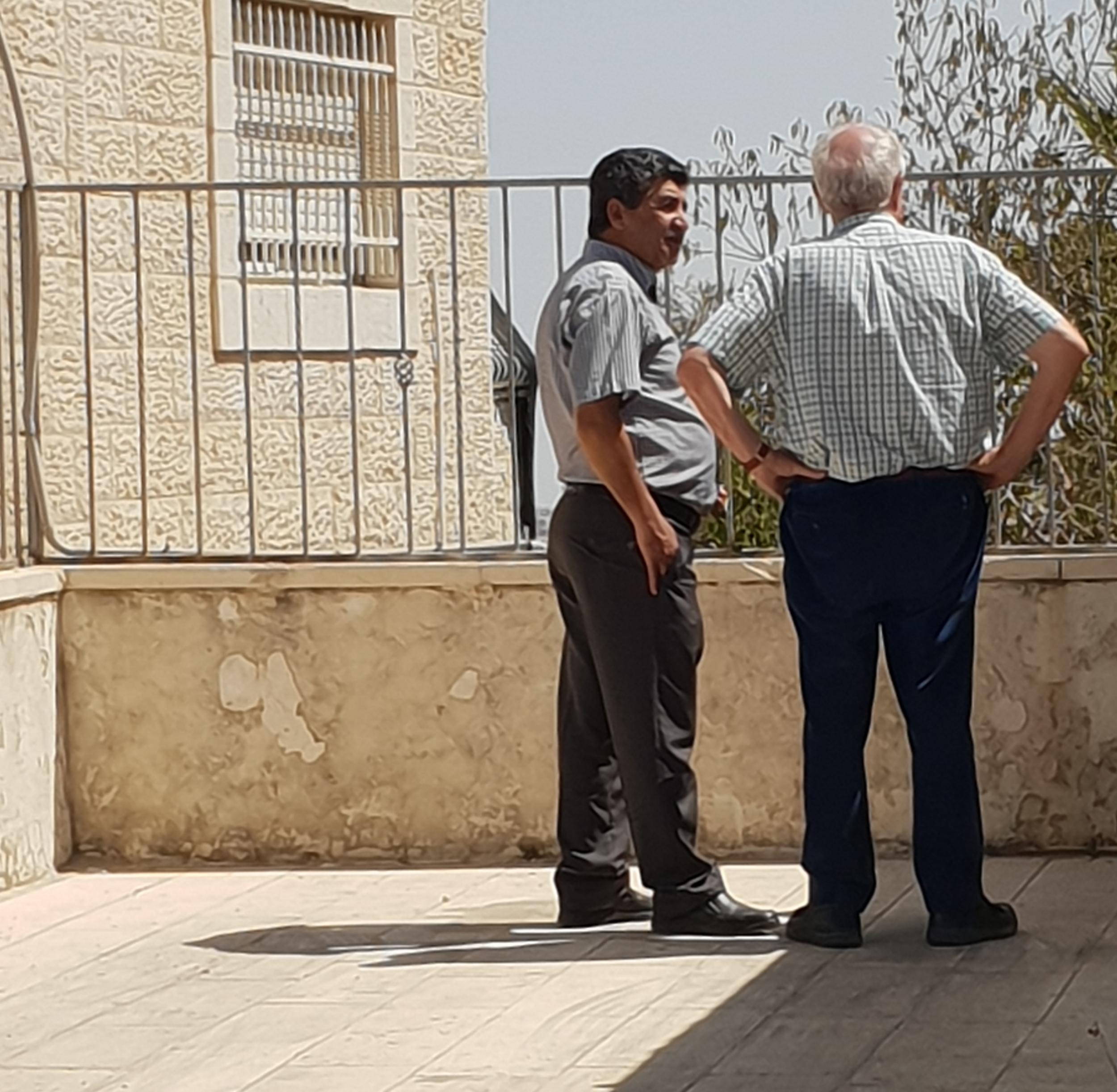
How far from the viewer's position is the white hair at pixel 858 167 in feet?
20.1

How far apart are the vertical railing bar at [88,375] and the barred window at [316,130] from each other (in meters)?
1.41

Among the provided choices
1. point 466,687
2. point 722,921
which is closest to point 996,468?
point 722,921

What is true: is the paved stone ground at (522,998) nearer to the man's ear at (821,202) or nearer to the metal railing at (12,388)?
the metal railing at (12,388)

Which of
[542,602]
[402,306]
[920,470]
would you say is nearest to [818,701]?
[920,470]

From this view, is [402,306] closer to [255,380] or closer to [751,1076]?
[255,380]

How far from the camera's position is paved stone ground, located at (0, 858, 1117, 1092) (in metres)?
5.21

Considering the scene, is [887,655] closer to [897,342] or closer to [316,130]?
[897,342]

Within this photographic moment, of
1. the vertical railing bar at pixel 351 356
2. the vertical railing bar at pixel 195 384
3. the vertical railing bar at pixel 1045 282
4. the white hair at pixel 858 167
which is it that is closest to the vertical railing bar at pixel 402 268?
the vertical railing bar at pixel 351 356

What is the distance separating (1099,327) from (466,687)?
84.4 inches

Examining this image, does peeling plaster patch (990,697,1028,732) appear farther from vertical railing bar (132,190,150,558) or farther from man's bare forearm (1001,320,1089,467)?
vertical railing bar (132,190,150,558)

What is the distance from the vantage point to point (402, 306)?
30.2 ft

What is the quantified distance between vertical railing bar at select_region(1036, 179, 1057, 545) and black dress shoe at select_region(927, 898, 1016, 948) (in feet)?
5.49

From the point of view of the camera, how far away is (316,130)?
1027cm

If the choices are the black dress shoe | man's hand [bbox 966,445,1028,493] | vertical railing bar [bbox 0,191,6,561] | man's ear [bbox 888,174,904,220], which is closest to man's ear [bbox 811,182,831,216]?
man's ear [bbox 888,174,904,220]
